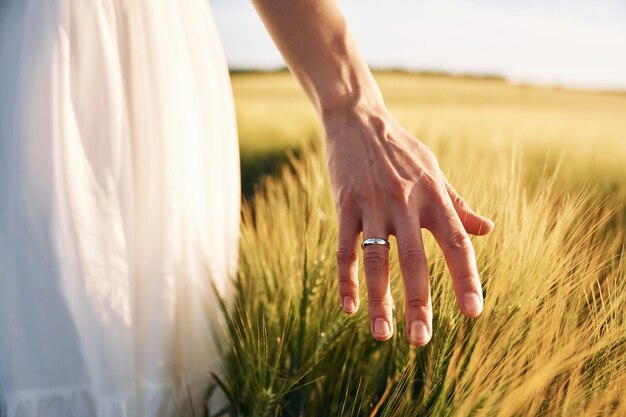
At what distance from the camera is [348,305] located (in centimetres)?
57

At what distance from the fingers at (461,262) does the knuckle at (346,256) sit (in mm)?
81

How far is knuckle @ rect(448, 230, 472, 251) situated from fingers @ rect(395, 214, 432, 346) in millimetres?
27

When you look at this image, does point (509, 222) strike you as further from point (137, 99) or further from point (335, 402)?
point (137, 99)

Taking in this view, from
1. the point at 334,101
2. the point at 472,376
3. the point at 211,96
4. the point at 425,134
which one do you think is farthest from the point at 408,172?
the point at 425,134

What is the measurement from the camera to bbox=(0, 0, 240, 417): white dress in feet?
2.27

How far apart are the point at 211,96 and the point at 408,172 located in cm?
35

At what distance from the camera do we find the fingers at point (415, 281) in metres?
0.54

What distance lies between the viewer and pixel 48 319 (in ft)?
2.32

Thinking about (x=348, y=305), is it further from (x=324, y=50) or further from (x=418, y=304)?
(x=324, y=50)

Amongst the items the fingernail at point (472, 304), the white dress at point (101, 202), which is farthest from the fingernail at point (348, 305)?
the white dress at point (101, 202)

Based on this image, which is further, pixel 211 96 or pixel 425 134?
pixel 425 134

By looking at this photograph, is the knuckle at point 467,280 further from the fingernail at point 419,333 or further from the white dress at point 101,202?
the white dress at point 101,202

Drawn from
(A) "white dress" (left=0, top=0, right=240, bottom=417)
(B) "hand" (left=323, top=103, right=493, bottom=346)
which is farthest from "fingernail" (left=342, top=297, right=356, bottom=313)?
(A) "white dress" (left=0, top=0, right=240, bottom=417)

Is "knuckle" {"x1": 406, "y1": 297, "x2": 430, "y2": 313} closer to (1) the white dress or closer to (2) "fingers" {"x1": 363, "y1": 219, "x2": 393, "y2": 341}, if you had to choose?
(2) "fingers" {"x1": 363, "y1": 219, "x2": 393, "y2": 341}
